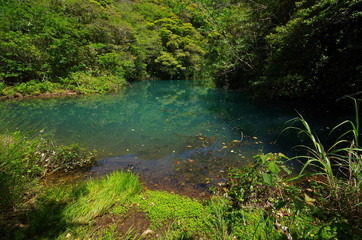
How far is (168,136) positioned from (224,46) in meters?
9.86

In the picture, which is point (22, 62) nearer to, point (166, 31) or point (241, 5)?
point (241, 5)

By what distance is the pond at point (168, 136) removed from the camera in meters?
3.69

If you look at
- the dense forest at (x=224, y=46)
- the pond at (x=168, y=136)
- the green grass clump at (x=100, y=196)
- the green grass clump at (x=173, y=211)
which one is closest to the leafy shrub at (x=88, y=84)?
the dense forest at (x=224, y=46)

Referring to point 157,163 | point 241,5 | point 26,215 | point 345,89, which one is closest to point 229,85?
point 241,5

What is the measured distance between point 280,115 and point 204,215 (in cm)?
678

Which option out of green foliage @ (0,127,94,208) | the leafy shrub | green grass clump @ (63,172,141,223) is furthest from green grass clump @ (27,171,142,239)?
the leafy shrub

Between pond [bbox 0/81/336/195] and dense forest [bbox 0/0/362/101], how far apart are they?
2193 millimetres

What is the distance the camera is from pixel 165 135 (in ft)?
19.0

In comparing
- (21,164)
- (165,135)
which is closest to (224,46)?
(165,135)

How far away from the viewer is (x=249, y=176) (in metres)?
2.09

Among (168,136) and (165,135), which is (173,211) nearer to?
(168,136)

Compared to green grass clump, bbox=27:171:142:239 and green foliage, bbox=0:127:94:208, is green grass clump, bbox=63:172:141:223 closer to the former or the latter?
green grass clump, bbox=27:171:142:239

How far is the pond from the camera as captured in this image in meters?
3.69

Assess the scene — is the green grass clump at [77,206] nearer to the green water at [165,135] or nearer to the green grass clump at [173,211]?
the green grass clump at [173,211]
